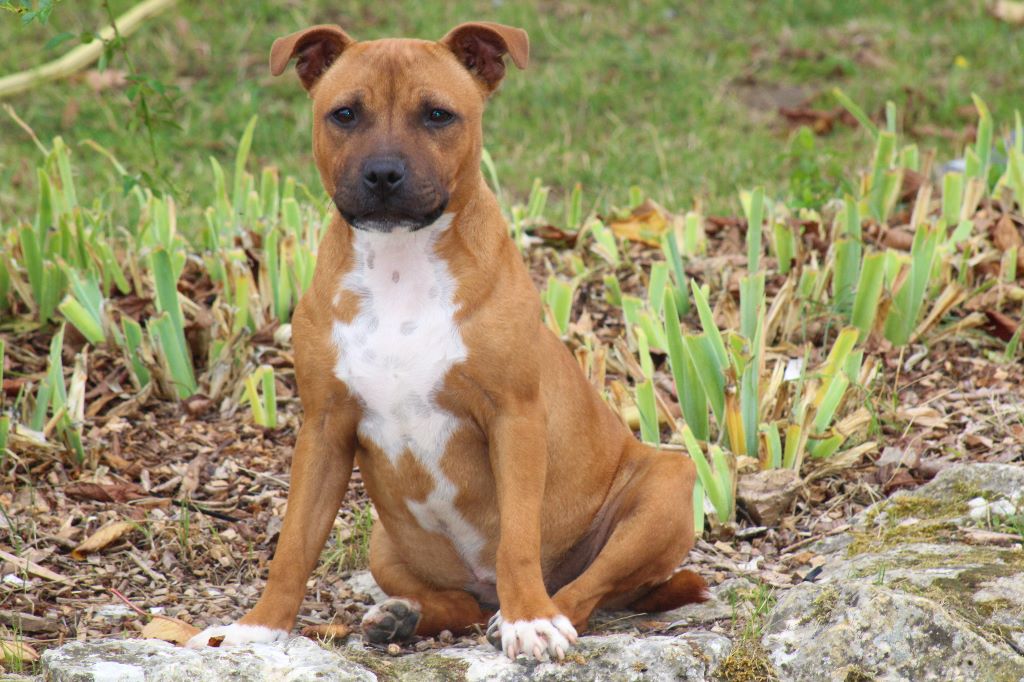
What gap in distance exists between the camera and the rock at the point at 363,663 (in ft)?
10.0

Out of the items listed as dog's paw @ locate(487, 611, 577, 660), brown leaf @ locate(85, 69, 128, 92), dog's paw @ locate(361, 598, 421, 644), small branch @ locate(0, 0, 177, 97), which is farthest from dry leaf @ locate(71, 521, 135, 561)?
brown leaf @ locate(85, 69, 128, 92)

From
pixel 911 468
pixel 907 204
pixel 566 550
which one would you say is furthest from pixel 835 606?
pixel 907 204

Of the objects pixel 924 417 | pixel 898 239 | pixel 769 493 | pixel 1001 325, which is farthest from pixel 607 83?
pixel 769 493

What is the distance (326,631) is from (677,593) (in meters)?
1.04

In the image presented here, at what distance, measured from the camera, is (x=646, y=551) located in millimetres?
3812

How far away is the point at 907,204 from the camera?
22.3ft

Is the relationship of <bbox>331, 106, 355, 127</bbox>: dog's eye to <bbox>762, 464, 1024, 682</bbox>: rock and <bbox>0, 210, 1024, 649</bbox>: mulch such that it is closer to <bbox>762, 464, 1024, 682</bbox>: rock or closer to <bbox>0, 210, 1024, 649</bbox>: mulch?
<bbox>0, 210, 1024, 649</bbox>: mulch

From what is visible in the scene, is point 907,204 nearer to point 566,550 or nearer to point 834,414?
point 834,414

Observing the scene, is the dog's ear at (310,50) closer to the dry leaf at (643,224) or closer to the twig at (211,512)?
the twig at (211,512)

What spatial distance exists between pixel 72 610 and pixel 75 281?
66.6 inches

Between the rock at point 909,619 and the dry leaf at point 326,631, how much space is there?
1.17 metres

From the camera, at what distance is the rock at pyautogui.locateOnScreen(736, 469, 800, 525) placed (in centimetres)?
445

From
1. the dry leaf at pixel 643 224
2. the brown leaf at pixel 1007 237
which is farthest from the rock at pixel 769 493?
the dry leaf at pixel 643 224

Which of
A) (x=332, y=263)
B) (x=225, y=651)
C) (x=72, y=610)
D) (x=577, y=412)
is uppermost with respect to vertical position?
(x=332, y=263)
